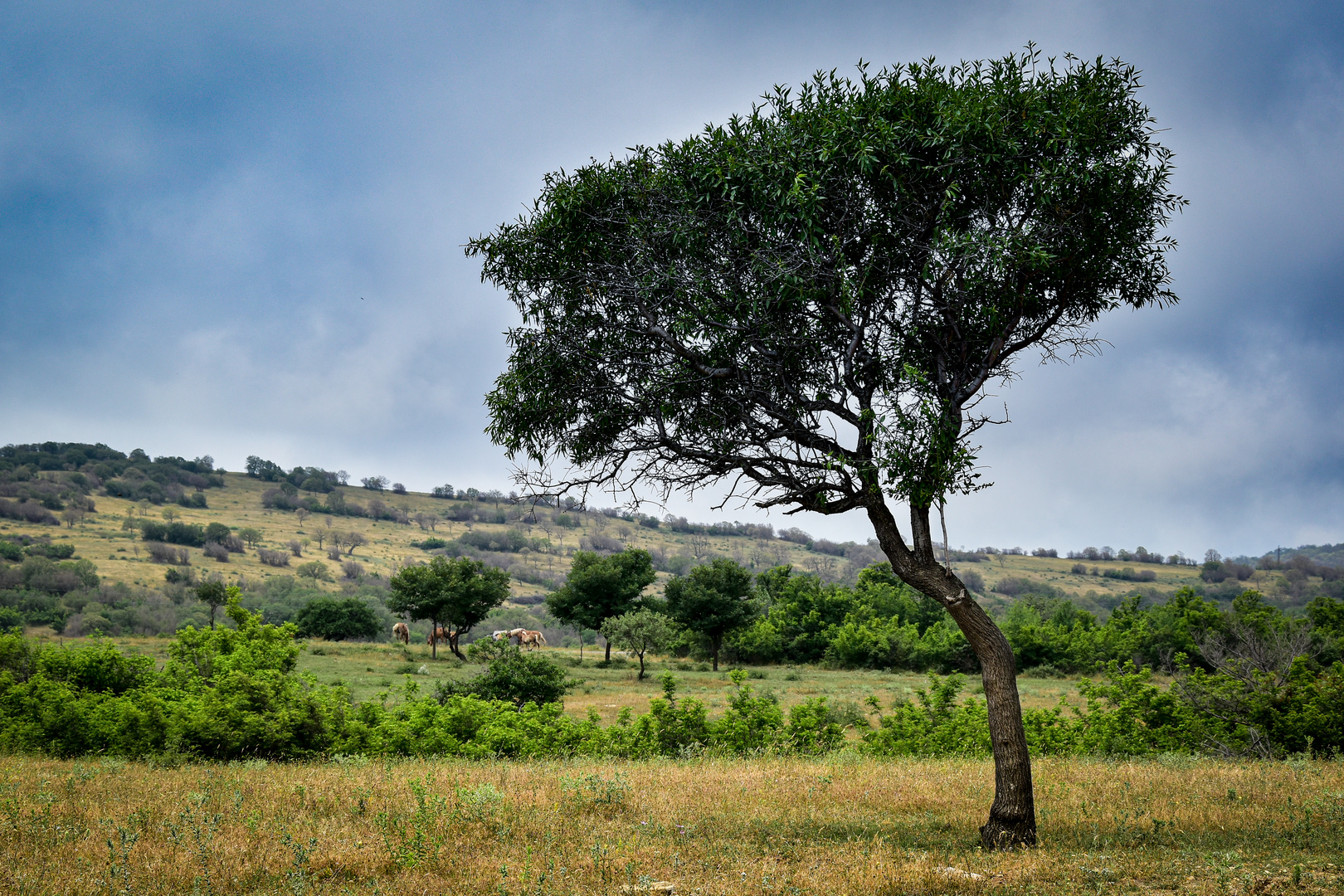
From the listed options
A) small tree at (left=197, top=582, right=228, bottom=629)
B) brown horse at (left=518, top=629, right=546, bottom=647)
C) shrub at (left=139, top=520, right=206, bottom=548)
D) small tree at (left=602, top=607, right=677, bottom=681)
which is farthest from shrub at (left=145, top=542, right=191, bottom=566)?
small tree at (left=602, top=607, right=677, bottom=681)

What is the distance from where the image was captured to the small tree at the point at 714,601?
170 feet

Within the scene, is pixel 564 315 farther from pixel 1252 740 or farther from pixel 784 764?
pixel 1252 740

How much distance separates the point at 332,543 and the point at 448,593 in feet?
273

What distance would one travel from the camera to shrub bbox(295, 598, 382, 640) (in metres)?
56.7

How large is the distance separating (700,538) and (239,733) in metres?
159

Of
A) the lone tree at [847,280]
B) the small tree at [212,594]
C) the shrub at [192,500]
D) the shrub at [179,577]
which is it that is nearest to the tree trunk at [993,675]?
the lone tree at [847,280]

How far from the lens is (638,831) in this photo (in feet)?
27.2

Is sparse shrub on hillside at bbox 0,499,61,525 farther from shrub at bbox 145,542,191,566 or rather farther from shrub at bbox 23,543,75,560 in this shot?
shrub at bbox 23,543,75,560

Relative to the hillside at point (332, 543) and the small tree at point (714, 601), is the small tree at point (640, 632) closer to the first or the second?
the small tree at point (714, 601)

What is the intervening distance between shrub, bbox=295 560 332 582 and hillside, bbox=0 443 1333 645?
293mm

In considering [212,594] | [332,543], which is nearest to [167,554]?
[332,543]

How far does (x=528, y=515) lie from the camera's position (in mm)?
10945

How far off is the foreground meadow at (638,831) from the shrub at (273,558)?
9608cm

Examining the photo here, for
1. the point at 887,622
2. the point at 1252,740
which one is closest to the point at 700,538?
the point at 887,622
